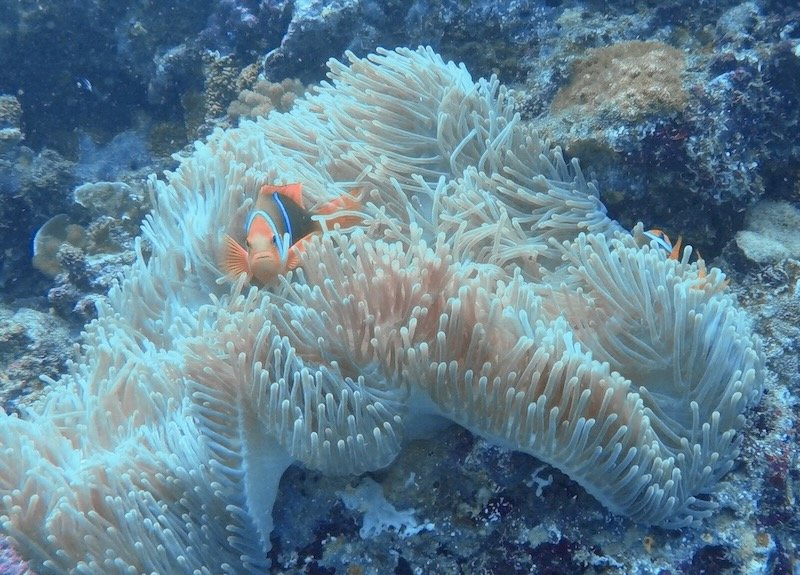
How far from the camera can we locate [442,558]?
198 cm

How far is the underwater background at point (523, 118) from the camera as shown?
2.00 meters

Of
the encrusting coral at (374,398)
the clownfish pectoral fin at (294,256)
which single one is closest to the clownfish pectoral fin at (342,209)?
the clownfish pectoral fin at (294,256)

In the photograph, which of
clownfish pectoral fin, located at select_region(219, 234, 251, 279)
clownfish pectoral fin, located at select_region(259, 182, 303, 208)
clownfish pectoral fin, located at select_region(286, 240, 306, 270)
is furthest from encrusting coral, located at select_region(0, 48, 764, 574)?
clownfish pectoral fin, located at select_region(259, 182, 303, 208)

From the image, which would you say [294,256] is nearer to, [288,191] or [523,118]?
[288,191]

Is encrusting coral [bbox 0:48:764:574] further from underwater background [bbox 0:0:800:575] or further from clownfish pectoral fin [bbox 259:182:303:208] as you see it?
clownfish pectoral fin [bbox 259:182:303:208]

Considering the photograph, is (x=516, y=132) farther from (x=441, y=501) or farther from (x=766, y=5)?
(x=766, y=5)

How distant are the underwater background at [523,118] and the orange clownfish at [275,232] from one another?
0.79m

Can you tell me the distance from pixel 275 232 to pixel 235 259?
0.23 meters

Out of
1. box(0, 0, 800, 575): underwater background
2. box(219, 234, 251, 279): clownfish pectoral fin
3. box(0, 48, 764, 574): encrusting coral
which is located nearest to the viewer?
box(0, 48, 764, 574): encrusting coral

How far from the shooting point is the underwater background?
6.57ft

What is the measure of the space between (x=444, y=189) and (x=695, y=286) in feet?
3.44

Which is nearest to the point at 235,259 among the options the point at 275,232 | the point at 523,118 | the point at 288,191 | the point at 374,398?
the point at 275,232

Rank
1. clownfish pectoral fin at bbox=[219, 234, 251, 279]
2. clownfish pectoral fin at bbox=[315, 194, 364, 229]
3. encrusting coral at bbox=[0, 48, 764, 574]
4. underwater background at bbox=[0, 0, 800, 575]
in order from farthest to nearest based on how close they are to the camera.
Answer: clownfish pectoral fin at bbox=[315, 194, 364, 229] → clownfish pectoral fin at bbox=[219, 234, 251, 279] → underwater background at bbox=[0, 0, 800, 575] → encrusting coral at bbox=[0, 48, 764, 574]

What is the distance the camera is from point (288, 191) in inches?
99.3
